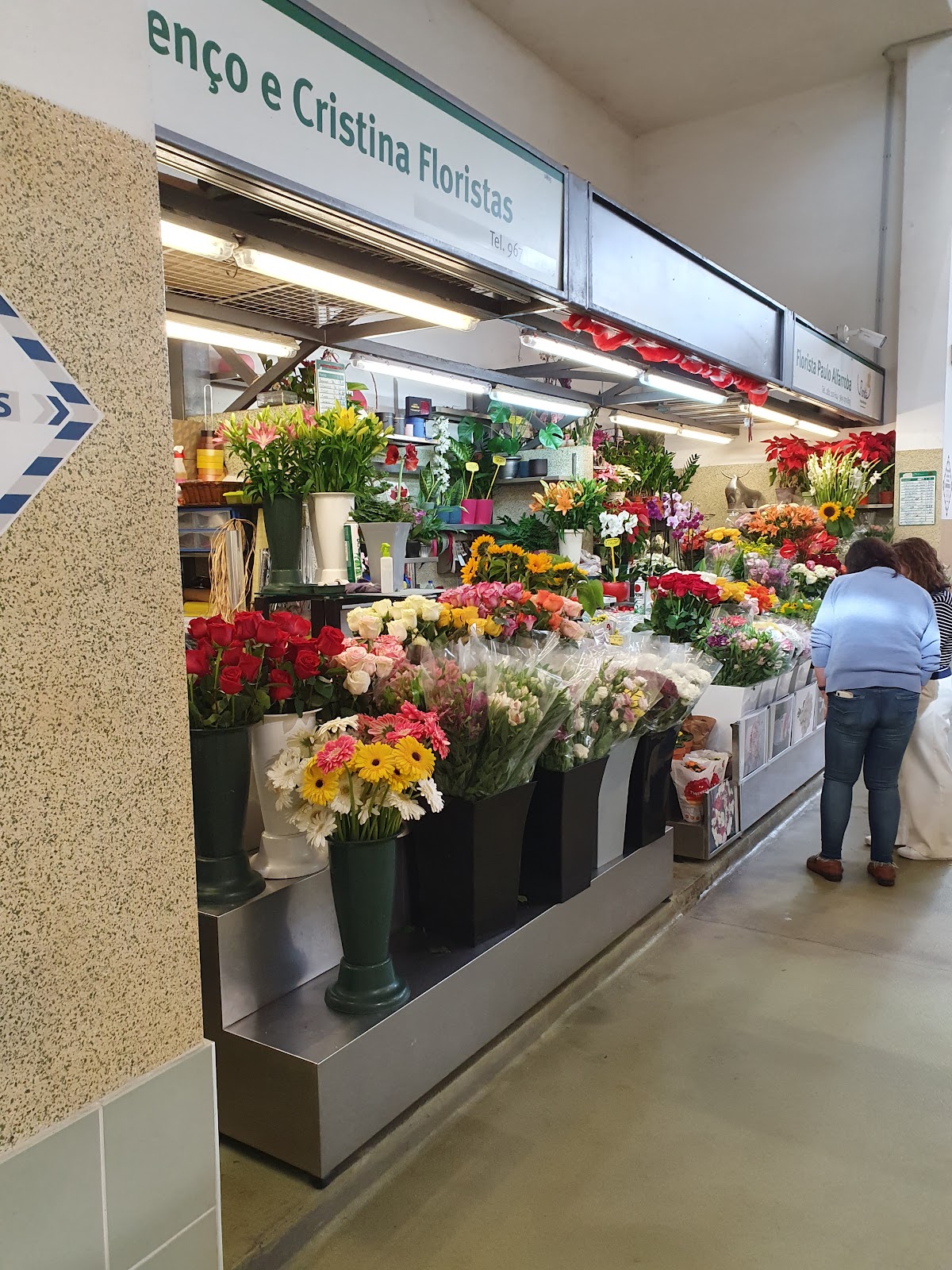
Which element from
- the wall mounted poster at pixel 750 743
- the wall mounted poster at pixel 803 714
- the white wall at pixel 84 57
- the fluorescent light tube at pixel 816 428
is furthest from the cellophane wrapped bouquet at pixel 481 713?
the fluorescent light tube at pixel 816 428

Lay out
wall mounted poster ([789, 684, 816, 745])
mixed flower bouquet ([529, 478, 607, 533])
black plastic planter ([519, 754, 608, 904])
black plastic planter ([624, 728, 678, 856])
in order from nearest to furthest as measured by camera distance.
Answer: black plastic planter ([519, 754, 608, 904])
black plastic planter ([624, 728, 678, 856])
wall mounted poster ([789, 684, 816, 745])
mixed flower bouquet ([529, 478, 607, 533])

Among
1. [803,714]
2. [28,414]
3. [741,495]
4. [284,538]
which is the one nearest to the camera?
[28,414]

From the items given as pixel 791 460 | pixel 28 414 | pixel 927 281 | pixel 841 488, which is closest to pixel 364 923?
pixel 28 414

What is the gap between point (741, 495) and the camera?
27.7ft

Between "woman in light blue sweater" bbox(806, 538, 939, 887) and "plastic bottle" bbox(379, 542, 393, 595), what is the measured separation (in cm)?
195

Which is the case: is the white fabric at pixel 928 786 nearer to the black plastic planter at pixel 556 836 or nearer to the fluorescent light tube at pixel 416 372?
the black plastic planter at pixel 556 836

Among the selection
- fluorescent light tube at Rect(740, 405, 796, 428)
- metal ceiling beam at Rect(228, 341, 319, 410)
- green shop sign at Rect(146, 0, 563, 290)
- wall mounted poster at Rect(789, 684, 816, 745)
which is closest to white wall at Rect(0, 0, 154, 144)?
green shop sign at Rect(146, 0, 563, 290)

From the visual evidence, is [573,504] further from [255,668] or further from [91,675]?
[91,675]

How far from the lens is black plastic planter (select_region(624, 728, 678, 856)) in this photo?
11.8 ft

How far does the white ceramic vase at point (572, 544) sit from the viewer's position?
19.6 feet

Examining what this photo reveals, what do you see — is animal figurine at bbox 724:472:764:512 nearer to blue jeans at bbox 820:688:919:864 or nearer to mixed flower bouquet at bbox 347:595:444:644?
blue jeans at bbox 820:688:919:864

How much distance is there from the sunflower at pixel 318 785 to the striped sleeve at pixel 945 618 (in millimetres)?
3413

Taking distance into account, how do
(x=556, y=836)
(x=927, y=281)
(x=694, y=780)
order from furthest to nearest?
(x=927, y=281)
(x=694, y=780)
(x=556, y=836)

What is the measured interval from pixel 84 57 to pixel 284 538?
211cm
